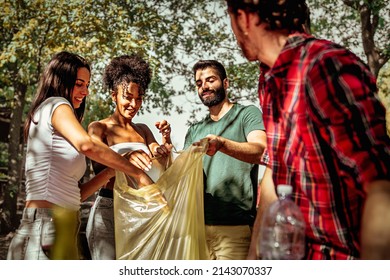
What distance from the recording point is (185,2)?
4805 millimetres

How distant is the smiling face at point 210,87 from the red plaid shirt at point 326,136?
1696mm

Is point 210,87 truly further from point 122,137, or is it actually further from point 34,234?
point 34,234

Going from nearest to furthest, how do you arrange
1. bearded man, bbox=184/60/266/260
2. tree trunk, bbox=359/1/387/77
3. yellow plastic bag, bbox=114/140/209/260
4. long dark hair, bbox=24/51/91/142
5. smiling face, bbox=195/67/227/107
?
long dark hair, bbox=24/51/91/142
yellow plastic bag, bbox=114/140/209/260
bearded man, bbox=184/60/266/260
smiling face, bbox=195/67/227/107
tree trunk, bbox=359/1/387/77

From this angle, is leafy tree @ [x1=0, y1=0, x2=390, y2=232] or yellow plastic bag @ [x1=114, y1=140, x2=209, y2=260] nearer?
yellow plastic bag @ [x1=114, y1=140, x2=209, y2=260]

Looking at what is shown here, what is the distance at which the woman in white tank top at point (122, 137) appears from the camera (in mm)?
2443

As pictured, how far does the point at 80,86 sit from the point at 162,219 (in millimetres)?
671

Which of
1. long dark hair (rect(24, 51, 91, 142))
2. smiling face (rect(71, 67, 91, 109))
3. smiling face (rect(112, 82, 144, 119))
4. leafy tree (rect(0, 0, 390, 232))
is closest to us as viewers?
long dark hair (rect(24, 51, 91, 142))

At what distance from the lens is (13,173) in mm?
5250

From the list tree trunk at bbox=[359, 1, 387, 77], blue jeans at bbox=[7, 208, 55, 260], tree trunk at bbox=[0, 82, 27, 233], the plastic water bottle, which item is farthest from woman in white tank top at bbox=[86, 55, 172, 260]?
tree trunk at bbox=[0, 82, 27, 233]

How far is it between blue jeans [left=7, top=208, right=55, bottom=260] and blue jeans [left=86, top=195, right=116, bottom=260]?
630mm

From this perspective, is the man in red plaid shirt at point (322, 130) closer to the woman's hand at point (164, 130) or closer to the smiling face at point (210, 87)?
the woman's hand at point (164, 130)

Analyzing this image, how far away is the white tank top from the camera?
6.02 ft

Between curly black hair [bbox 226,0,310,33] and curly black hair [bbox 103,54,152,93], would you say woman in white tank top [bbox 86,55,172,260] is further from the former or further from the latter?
curly black hair [bbox 226,0,310,33]
